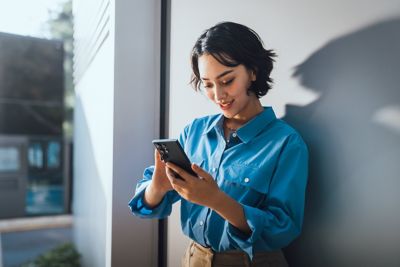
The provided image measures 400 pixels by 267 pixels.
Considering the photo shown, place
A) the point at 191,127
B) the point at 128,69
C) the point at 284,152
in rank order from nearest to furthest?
the point at 284,152 → the point at 191,127 → the point at 128,69

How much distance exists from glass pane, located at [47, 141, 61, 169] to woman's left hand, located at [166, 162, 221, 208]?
780 cm

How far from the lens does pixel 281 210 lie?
0.90 m

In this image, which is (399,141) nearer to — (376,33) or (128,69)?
(376,33)

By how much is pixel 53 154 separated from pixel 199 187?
315 inches

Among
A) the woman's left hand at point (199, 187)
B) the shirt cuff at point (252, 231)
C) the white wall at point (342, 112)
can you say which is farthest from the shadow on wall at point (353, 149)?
the woman's left hand at point (199, 187)

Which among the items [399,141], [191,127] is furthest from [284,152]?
[191,127]

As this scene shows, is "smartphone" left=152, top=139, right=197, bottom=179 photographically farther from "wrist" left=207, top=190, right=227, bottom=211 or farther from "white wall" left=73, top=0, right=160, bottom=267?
"white wall" left=73, top=0, right=160, bottom=267

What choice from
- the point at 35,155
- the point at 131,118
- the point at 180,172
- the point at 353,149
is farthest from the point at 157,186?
the point at 35,155

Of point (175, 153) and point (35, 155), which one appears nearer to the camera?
point (175, 153)

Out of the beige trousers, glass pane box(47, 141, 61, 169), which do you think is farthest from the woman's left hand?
glass pane box(47, 141, 61, 169)

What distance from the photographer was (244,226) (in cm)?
89

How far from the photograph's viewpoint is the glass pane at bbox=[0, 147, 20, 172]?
6738mm

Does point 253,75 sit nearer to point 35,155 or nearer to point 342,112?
point 342,112

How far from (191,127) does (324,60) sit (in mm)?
497
